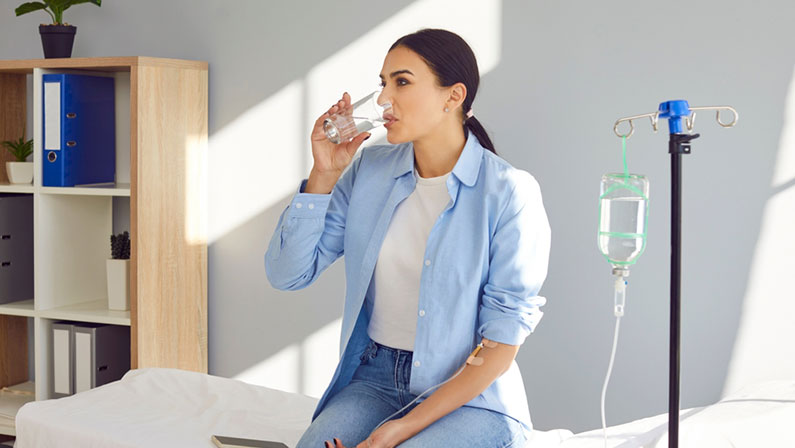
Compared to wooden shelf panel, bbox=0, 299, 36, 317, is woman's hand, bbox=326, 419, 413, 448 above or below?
below

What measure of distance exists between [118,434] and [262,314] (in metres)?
1.08

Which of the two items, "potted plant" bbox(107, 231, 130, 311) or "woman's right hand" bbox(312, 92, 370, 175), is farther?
"potted plant" bbox(107, 231, 130, 311)

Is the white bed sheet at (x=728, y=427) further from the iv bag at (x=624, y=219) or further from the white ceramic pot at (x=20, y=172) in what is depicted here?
the white ceramic pot at (x=20, y=172)

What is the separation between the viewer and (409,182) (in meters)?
1.86

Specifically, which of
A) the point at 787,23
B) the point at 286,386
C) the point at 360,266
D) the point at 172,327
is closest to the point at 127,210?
the point at 172,327

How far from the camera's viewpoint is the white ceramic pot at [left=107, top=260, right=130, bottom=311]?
289 centimetres

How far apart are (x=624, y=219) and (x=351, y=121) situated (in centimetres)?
74

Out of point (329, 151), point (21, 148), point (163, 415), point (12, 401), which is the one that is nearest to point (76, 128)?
point (21, 148)

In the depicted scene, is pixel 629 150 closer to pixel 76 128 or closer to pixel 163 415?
pixel 163 415

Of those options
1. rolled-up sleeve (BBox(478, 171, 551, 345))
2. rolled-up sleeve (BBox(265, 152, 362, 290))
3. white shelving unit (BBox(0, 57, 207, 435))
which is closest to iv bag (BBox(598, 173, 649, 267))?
rolled-up sleeve (BBox(478, 171, 551, 345))

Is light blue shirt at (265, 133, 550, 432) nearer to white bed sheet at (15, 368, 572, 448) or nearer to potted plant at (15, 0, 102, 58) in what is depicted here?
white bed sheet at (15, 368, 572, 448)

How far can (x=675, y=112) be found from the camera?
133 cm

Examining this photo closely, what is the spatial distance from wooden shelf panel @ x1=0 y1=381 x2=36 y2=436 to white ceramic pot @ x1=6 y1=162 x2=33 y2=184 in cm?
78

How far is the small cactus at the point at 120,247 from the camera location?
2.94m
